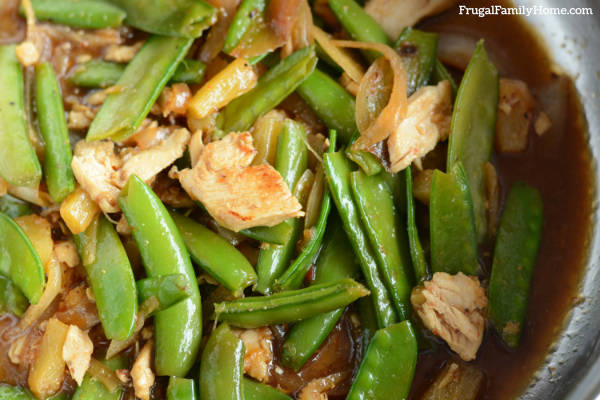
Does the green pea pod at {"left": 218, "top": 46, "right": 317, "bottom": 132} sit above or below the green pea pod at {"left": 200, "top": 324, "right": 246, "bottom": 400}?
above

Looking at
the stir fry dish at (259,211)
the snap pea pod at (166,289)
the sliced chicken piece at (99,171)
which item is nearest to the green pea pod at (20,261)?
the stir fry dish at (259,211)

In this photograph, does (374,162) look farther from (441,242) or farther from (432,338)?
(432,338)

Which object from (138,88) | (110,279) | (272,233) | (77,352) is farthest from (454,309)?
(138,88)

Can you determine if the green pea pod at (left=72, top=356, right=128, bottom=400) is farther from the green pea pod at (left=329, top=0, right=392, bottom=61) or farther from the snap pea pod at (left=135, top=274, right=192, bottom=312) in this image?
the green pea pod at (left=329, top=0, right=392, bottom=61)

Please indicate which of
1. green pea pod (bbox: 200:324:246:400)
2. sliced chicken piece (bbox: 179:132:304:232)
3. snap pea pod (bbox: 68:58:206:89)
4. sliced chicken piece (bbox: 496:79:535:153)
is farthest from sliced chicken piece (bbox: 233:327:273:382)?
sliced chicken piece (bbox: 496:79:535:153)

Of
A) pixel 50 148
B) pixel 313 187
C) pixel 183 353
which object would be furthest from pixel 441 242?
pixel 50 148
